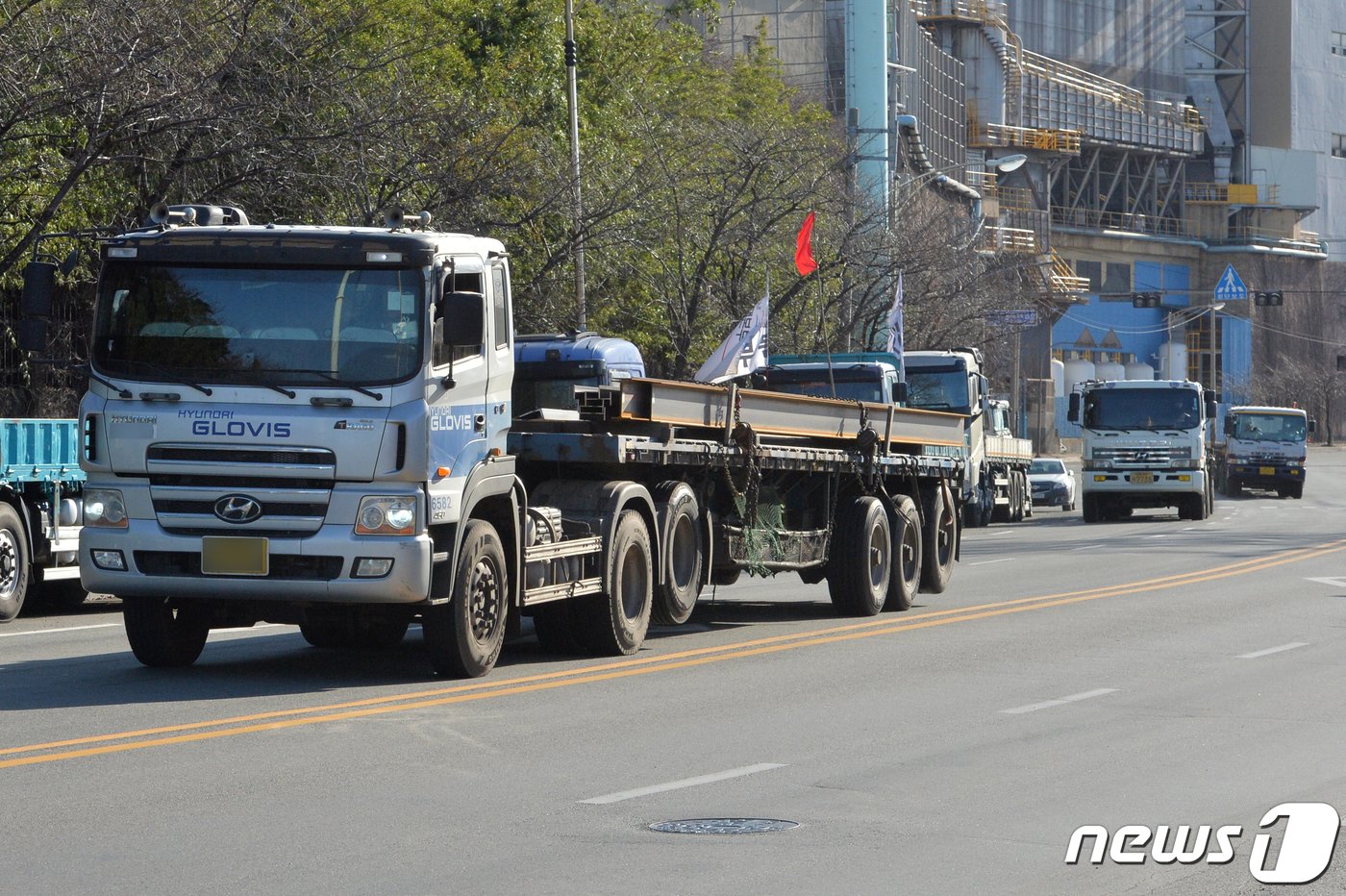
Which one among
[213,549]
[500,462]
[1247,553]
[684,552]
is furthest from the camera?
[1247,553]

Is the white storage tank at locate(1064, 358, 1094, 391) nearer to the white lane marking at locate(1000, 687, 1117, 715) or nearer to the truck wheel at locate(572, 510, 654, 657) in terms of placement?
the truck wheel at locate(572, 510, 654, 657)

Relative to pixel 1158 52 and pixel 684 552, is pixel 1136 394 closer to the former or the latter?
pixel 684 552

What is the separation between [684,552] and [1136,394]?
29165 millimetres

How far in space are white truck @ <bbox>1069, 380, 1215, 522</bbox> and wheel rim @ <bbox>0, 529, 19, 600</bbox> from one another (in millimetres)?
28349

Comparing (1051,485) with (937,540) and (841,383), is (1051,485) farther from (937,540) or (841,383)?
(937,540)

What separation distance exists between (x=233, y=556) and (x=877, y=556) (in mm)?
8502

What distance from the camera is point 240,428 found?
11703mm

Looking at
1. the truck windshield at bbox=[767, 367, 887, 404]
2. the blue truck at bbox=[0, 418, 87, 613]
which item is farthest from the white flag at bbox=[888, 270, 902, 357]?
the blue truck at bbox=[0, 418, 87, 613]

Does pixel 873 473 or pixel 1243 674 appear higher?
pixel 873 473

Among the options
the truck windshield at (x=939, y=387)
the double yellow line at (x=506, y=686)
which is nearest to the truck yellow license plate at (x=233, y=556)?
the double yellow line at (x=506, y=686)

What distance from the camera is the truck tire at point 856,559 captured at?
18.4 meters

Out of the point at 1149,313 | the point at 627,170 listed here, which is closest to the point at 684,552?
the point at 627,170

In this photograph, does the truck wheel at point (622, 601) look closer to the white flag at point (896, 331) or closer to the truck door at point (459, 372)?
the truck door at point (459, 372)

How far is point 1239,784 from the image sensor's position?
923cm
